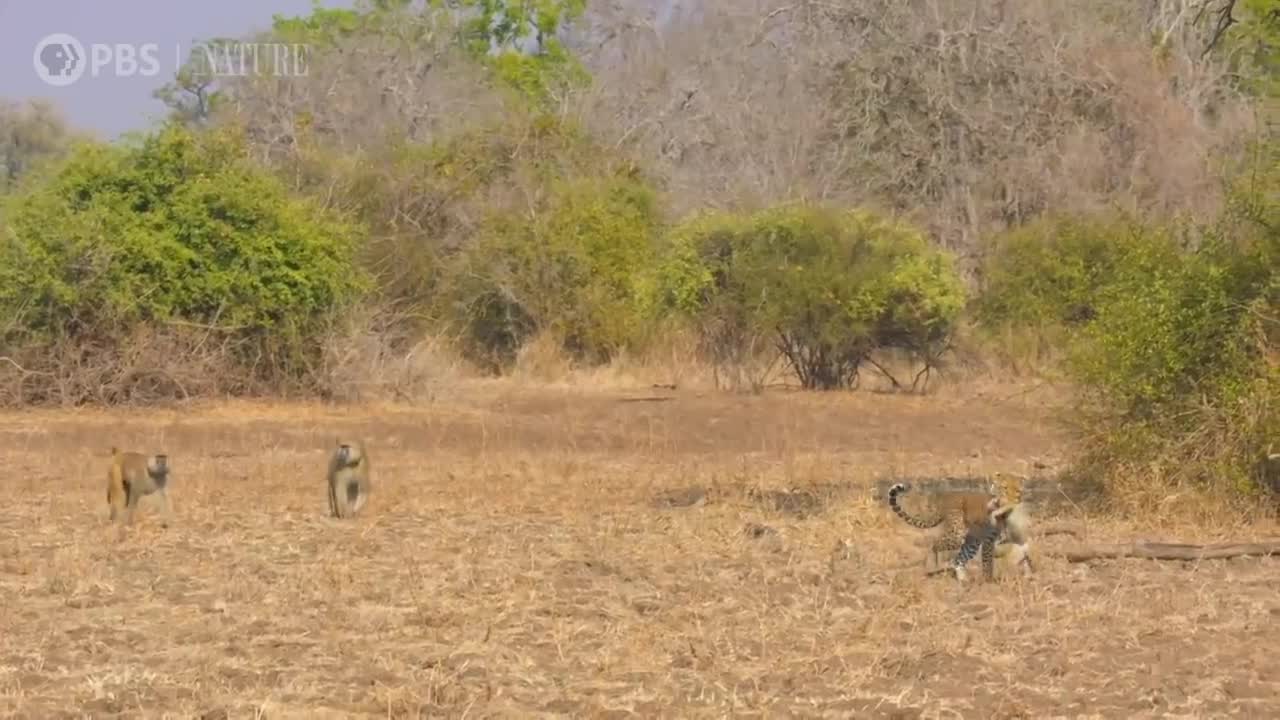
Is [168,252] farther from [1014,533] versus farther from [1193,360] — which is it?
[1014,533]

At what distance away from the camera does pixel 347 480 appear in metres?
14.0

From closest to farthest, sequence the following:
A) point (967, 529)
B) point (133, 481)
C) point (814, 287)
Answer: point (967, 529) < point (133, 481) < point (814, 287)

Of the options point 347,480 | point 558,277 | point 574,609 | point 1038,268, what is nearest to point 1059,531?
point 574,609

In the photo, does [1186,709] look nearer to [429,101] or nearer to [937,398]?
[937,398]

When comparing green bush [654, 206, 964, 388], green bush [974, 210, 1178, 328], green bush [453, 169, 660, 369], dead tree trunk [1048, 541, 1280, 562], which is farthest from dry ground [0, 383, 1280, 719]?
green bush [453, 169, 660, 369]

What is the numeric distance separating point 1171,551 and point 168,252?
618 inches

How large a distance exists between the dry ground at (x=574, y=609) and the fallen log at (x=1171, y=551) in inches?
4.0

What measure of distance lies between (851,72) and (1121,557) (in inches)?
1136

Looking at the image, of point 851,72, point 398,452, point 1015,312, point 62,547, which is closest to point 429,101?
point 851,72

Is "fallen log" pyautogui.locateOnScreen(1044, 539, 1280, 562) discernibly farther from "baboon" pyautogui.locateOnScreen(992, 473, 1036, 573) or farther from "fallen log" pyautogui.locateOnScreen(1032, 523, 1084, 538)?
"fallen log" pyautogui.locateOnScreen(1032, 523, 1084, 538)

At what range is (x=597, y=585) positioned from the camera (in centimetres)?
1071

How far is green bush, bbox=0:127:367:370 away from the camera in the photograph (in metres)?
23.5

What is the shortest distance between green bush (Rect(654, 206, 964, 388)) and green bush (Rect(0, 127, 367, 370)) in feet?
17.4

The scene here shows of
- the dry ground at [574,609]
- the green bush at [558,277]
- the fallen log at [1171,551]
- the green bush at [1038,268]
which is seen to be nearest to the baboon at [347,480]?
the dry ground at [574,609]
